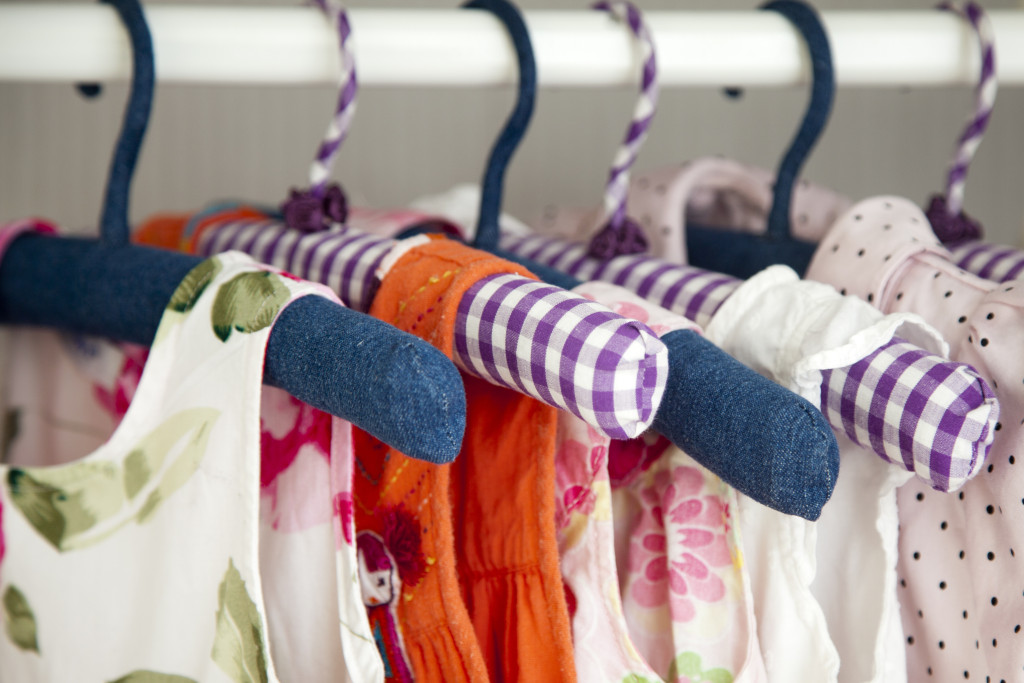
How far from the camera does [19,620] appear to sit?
47cm

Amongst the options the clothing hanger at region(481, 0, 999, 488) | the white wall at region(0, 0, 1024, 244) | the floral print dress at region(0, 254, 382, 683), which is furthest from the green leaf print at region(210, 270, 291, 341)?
the white wall at region(0, 0, 1024, 244)

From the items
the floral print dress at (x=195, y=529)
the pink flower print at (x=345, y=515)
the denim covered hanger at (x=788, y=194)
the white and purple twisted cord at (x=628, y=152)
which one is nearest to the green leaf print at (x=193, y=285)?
the floral print dress at (x=195, y=529)

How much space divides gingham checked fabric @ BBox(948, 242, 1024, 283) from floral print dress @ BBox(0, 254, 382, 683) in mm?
355

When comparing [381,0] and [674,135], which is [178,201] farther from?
[674,135]

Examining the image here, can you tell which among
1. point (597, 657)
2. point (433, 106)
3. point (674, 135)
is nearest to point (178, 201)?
point (433, 106)

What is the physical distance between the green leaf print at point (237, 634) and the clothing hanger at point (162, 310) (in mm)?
88

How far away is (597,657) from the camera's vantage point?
400 mm

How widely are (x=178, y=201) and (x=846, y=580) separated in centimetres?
71

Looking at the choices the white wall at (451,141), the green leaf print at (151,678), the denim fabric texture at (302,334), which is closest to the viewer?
the denim fabric texture at (302,334)

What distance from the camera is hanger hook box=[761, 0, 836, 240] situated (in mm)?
539

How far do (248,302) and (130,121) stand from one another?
0.56 feet

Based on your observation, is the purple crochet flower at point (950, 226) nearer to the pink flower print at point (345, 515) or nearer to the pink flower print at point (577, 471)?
the pink flower print at point (577, 471)

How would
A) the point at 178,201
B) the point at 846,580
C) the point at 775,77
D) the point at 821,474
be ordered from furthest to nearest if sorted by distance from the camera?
the point at 178,201
the point at 775,77
the point at 846,580
the point at 821,474

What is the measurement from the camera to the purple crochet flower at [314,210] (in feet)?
1.73
